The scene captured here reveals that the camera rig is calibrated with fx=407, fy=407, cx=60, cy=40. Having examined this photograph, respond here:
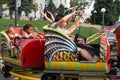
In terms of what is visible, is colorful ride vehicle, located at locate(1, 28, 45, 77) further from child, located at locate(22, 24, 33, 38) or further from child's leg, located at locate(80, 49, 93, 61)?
child's leg, located at locate(80, 49, 93, 61)

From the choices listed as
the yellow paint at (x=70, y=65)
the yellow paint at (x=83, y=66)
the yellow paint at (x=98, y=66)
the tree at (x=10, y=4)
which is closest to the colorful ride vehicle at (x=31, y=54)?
the yellow paint at (x=70, y=65)

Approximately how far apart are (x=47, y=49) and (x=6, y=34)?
250 cm

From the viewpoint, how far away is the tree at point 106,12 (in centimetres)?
7119

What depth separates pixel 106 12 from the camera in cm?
7388

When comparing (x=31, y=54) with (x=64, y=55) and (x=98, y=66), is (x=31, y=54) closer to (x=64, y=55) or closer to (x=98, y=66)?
(x=64, y=55)

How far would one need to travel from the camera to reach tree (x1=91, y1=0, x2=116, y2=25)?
234ft

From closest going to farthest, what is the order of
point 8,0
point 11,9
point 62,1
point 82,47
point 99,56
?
point 99,56
point 82,47
point 8,0
point 11,9
point 62,1

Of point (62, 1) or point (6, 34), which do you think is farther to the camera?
point (62, 1)

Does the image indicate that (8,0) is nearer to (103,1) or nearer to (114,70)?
(103,1)

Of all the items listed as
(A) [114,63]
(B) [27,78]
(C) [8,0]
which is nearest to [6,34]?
(B) [27,78]

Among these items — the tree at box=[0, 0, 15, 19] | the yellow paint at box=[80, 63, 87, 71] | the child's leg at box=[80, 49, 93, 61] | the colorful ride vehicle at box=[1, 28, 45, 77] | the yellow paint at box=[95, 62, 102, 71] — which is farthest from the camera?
the tree at box=[0, 0, 15, 19]

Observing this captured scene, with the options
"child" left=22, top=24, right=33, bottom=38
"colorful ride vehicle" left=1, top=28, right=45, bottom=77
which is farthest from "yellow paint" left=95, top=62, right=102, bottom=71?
"child" left=22, top=24, right=33, bottom=38

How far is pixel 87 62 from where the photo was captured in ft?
24.1

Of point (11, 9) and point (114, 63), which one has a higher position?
point (11, 9)
